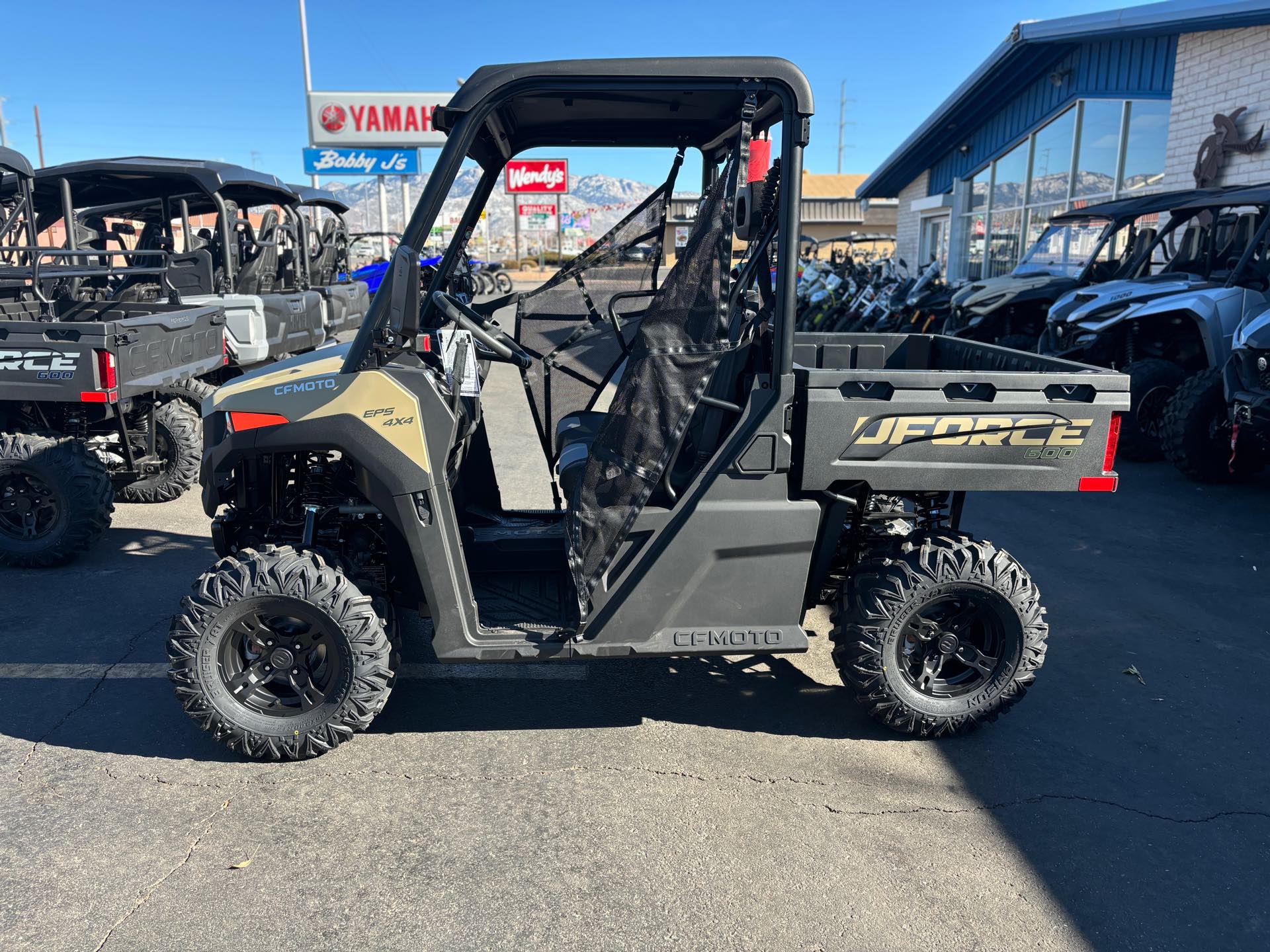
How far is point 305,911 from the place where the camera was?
8.57 ft

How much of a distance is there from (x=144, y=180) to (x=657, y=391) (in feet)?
24.1

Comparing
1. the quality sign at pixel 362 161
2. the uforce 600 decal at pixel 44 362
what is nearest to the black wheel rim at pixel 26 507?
the uforce 600 decal at pixel 44 362

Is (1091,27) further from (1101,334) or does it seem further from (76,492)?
(76,492)

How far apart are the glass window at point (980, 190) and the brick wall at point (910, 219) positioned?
3247 millimetres

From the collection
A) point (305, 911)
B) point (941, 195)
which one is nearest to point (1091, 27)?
point (941, 195)

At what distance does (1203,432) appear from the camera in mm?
7211

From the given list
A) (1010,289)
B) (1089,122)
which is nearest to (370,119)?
(1089,122)

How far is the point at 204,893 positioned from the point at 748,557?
78.5 inches

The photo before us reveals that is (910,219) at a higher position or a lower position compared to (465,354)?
higher

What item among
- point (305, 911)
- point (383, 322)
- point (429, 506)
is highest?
point (383, 322)

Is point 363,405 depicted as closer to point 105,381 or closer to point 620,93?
point 620,93

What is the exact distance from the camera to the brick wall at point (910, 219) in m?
23.3

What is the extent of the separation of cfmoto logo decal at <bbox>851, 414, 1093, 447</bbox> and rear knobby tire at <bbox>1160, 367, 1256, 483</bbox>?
475cm

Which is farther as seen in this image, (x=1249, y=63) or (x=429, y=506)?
(x=1249, y=63)
